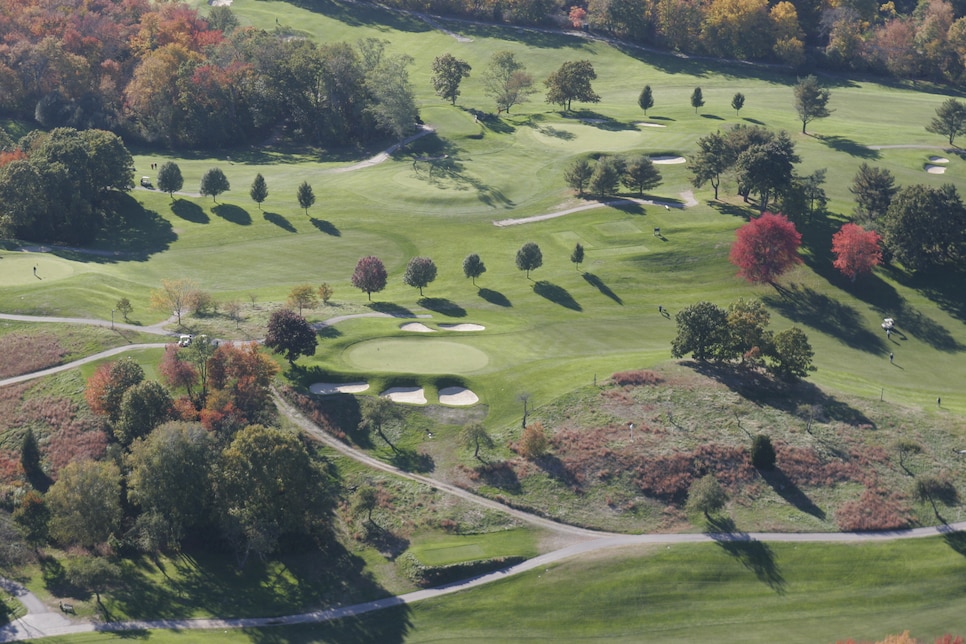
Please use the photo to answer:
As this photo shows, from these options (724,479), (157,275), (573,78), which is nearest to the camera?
(724,479)

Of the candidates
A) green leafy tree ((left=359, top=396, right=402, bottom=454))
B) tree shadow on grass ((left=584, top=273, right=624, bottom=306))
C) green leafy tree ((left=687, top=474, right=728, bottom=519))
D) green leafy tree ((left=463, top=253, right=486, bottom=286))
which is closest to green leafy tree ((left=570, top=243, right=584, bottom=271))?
tree shadow on grass ((left=584, top=273, right=624, bottom=306))

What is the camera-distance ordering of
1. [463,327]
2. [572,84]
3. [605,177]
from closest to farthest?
[463,327], [605,177], [572,84]

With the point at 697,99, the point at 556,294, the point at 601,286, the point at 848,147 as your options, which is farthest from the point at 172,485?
the point at 697,99

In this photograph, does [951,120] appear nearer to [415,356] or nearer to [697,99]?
[697,99]

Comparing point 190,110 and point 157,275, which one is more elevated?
point 190,110

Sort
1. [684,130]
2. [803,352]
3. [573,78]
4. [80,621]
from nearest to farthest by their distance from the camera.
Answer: [80,621]
[803,352]
[684,130]
[573,78]

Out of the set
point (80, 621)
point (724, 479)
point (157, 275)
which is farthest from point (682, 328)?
point (157, 275)

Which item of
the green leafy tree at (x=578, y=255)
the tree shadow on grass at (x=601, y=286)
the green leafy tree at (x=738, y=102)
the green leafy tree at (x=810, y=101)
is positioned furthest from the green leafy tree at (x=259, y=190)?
the green leafy tree at (x=810, y=101)

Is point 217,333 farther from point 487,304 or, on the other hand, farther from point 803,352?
point 803,352
